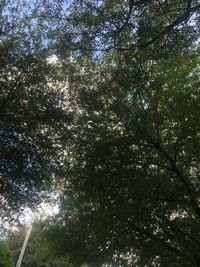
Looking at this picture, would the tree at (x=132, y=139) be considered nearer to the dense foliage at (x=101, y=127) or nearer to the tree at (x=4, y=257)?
the dense foliage at (x=101, y=127)

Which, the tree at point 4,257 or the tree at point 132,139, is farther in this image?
the tree at point 4,257

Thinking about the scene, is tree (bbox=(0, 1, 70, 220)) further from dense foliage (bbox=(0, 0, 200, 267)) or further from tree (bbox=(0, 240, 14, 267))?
tree (bbox=(0, 240, 14, 267))

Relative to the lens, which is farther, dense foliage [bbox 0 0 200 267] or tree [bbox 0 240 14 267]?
tree [bbox 0 240 14 267]

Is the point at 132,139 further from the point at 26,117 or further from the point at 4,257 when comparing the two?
the point at 4,257

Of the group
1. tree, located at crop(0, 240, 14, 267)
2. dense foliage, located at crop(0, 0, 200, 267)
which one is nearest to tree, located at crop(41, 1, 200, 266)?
dense foliage, located at crop(0, 0, 200, 267)

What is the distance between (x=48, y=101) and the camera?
15.7 m

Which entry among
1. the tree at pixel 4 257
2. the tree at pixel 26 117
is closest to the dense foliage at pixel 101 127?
the tree at pixel 26 117

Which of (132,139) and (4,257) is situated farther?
(4,257)

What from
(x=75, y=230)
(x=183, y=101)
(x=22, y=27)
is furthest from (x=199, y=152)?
(x=75, y=230)

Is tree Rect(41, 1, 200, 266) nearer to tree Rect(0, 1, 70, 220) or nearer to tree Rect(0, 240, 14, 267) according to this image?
tree Rect(0, 1, 70, 220)

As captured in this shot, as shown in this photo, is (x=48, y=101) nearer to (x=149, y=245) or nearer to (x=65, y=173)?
(x=65, y=173)

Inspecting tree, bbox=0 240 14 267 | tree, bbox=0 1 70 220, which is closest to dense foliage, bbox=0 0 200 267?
tree, bbox=0 1 70 220

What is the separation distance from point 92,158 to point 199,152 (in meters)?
4.58

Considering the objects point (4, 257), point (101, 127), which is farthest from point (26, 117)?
point (4, 257)
